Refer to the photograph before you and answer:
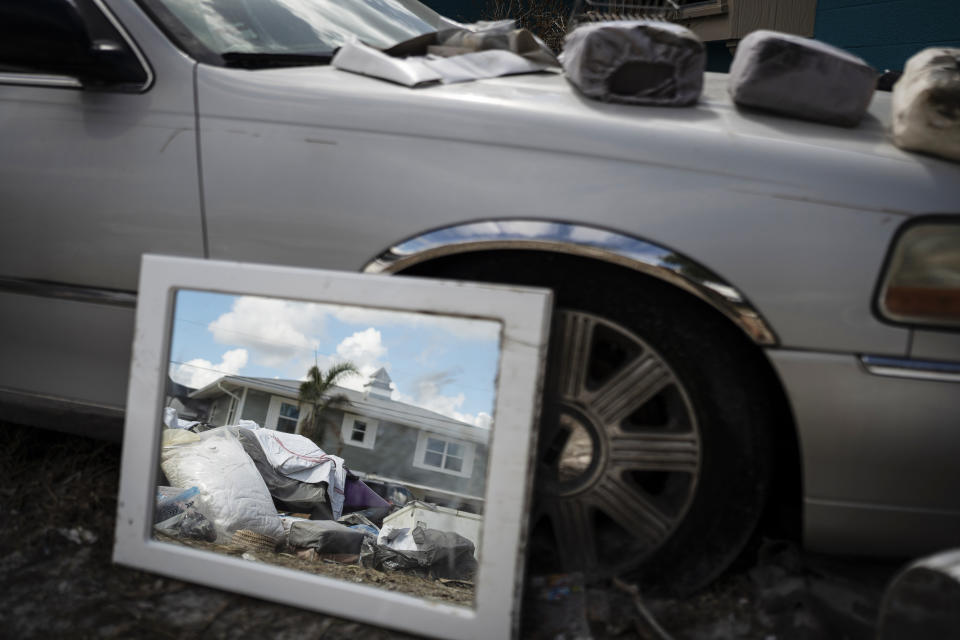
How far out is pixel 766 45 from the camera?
176cm

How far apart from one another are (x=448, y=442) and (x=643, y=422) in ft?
1.54

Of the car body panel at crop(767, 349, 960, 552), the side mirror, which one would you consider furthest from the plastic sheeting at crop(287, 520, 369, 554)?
the side mirror

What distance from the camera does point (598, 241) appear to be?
1.61 m

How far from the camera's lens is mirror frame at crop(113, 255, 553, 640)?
1.58 metres

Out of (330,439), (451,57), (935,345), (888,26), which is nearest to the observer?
(935,345)

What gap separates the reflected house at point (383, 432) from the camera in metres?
1.75

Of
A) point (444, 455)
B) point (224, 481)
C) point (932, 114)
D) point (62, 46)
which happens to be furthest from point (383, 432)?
point (932, 114)

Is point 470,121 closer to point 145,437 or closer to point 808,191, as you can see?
point 808,191

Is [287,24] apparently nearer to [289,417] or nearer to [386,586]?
[289,417]

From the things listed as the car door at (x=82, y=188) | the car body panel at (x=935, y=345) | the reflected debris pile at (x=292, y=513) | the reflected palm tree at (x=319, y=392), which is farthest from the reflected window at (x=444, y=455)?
the car body panel at (x=935, y=345)

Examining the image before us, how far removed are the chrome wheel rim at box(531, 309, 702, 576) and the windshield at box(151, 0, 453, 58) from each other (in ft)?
3.91

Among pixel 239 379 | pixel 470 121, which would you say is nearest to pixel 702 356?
pixel 470 121

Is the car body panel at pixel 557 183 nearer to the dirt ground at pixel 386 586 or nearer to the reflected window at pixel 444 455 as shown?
the reflected window at pixel 444 455

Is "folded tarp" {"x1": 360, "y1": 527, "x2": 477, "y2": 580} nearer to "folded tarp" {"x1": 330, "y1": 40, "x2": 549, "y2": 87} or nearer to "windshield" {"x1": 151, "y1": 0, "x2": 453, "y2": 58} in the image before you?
"folded tarp" {"x1": 330, "y1": 40, "x2": 549, "y2": 87}
